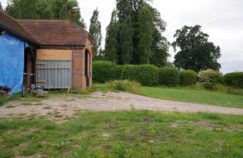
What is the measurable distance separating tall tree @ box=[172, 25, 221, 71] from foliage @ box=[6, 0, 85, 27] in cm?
3079

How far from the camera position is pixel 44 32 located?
71.7ft

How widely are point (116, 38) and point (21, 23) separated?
2772 cm

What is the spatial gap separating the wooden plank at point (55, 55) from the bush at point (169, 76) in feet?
60.9

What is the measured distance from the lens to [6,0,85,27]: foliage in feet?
163

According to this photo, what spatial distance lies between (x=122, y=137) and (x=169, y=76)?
98.6ft

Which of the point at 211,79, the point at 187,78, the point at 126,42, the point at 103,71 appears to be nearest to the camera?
the point at 211,79

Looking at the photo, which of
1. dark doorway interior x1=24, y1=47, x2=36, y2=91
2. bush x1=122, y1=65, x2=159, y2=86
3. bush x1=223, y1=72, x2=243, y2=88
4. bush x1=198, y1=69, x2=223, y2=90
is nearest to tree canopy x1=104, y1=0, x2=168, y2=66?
bush x1=122, y1=65, x2=159, y2=86

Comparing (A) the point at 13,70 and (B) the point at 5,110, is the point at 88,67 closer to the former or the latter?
(A) the point at 13,70

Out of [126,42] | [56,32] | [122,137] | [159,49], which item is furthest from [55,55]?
[159,49]

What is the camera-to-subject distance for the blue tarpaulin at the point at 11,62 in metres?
15.0

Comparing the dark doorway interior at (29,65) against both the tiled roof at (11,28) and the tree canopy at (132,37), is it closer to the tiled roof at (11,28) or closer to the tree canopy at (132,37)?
the tiled roof at (11,28)

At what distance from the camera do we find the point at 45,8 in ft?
175

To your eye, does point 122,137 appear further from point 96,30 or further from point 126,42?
point 96,30

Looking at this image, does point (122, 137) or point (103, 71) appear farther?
point (103, 71)
